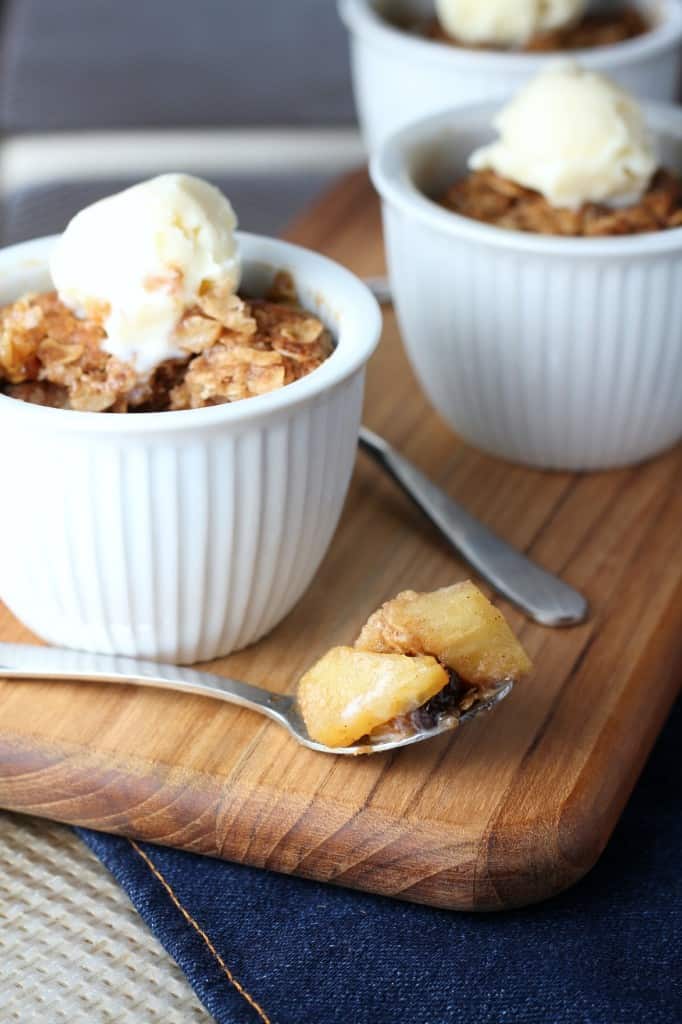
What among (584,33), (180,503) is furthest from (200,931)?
(584,33)

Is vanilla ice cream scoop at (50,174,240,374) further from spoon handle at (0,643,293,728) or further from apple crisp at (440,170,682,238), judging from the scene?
apple crisp at (440,170,682,238)

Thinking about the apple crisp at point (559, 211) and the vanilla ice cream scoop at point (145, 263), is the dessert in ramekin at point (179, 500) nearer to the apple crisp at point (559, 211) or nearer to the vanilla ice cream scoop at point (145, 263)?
the vanilla ice cream scoop at point (145, 263)

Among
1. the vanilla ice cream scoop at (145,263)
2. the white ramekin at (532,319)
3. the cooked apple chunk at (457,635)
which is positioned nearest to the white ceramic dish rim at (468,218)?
the white ramekin at (532,319)

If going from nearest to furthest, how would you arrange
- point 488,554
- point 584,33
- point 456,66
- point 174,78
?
point 488,554
point 456,66
point 584,33
point 174,78

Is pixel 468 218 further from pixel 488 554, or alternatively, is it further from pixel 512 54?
pixel 512 54

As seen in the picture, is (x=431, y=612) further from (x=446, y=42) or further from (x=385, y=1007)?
(x=446, y=42)

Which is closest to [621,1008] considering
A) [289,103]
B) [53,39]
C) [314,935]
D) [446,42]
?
[314,935]
